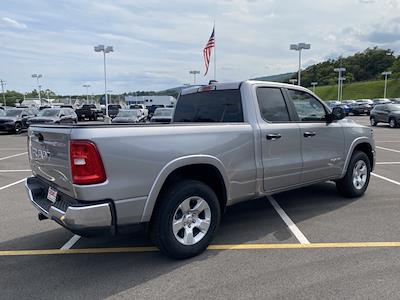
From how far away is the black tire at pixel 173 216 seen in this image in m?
3.92

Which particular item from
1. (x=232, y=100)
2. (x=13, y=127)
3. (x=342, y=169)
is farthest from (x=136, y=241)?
(x=13, y=127)

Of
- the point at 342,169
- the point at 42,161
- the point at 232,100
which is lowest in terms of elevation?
the point at 342,169

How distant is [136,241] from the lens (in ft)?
15.9

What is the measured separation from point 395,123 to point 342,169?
21.7 metres

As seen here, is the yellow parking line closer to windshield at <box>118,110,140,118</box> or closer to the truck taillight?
the truck taillight

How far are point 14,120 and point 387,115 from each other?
24121 millimetres

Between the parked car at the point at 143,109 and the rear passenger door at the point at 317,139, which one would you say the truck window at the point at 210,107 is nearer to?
the rear passenger door at the point at 317,139

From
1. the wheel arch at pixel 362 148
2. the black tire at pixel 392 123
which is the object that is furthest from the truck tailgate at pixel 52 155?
the black tire at pixel 392 123

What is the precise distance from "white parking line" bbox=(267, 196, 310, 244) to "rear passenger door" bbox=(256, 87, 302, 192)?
555 mm

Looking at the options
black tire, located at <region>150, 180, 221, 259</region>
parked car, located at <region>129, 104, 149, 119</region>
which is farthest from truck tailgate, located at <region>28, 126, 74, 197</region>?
parked car, located at <region>129, 104, 149, 119</region>

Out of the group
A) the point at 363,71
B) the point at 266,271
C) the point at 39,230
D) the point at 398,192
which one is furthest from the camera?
the point at 363,71

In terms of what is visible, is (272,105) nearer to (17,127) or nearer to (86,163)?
(86,163)

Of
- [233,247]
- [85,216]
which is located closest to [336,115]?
[233,247]

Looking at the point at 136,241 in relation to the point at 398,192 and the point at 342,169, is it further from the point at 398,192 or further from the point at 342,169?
the point at 398,192
